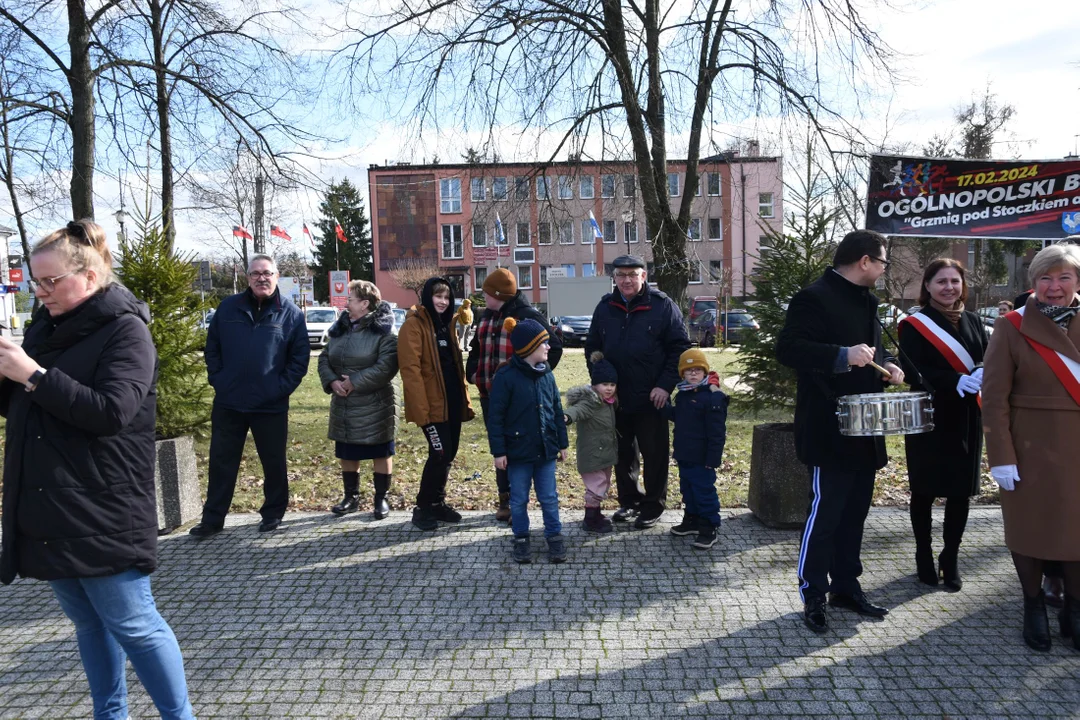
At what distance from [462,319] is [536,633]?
9.33 feet

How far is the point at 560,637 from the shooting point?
4.06 m

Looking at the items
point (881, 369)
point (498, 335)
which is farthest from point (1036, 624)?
point (498, 335)

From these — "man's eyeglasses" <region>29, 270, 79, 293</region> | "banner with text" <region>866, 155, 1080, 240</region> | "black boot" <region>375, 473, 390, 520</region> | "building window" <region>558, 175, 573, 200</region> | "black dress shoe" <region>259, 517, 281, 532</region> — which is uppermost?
"building window" <region>558, 175, 573, 200</region>

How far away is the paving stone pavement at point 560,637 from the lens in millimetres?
3418

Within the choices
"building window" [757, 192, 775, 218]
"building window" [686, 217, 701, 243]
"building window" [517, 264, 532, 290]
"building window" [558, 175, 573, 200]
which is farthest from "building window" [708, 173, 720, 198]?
"building window" [517, 264, 532, 290]

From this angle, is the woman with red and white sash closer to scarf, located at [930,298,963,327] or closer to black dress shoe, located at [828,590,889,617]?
scarf, located at [930,298,963,327]

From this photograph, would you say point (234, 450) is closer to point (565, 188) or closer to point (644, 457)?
point (644, 457)

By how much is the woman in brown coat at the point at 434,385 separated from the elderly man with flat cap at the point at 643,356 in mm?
1126

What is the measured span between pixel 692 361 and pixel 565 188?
549 cm

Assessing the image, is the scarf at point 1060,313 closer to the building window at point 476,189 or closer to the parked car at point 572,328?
the building window at point 476,189

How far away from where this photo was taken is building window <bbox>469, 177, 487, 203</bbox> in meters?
10.2

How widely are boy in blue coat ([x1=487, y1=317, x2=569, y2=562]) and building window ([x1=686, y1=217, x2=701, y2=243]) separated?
537cm

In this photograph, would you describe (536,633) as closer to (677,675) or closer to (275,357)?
(677,675)

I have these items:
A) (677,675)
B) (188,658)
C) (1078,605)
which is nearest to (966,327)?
(1078,605)
